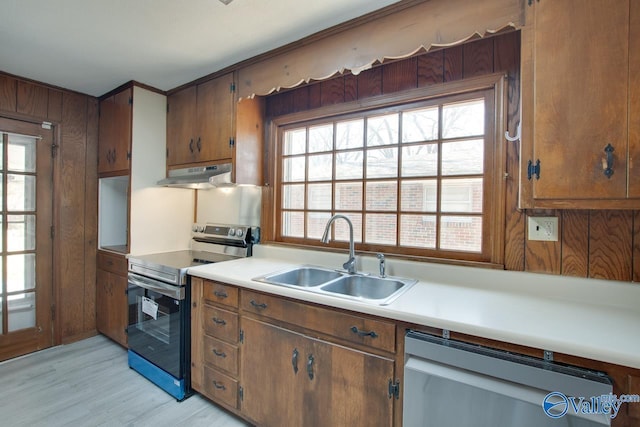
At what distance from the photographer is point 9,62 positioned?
2232mm

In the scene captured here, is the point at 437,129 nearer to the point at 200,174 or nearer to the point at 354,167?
the point at 354,167

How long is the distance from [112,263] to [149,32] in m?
1.97

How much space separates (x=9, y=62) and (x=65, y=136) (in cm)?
67

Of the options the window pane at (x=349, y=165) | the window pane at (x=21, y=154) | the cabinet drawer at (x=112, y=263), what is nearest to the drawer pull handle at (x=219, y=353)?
the cabinet drawer at (x=112, y=263)

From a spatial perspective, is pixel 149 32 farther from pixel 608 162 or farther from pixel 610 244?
pixel 610 244

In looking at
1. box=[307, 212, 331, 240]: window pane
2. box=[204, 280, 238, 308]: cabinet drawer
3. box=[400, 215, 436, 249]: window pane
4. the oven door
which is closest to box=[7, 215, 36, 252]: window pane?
the oven door

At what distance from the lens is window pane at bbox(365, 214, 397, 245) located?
1.95 m

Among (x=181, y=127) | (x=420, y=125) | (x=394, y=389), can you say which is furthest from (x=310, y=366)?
(x=181, y=127)

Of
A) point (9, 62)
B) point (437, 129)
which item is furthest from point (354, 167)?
point (9, 62)

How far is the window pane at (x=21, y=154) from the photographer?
249 centimetres

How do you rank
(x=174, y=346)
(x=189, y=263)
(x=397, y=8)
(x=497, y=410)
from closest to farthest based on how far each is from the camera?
(x=497, y=410), (x=397, y=8), (x=174, y=346), (x=189, y=263)

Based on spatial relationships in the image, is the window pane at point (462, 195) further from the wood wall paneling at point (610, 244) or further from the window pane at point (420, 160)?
the wood wall paneling at point (610, 244)

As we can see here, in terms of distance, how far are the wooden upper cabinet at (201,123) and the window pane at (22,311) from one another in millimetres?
1627

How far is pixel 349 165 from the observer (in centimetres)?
214
